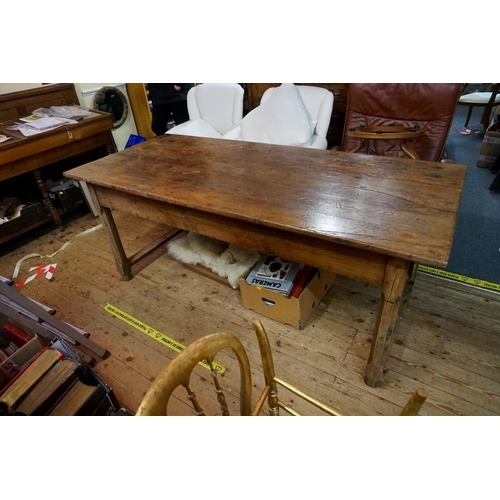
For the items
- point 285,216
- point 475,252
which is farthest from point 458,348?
point 285,216

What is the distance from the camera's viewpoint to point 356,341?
5.22ft

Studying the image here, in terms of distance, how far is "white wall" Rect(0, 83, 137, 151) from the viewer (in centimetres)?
248

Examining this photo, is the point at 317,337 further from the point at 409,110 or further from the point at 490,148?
the point at 490,148

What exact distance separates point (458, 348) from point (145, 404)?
4.83ft

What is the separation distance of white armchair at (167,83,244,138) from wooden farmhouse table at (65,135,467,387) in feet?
3.06

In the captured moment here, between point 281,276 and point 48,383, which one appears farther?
point 281,276

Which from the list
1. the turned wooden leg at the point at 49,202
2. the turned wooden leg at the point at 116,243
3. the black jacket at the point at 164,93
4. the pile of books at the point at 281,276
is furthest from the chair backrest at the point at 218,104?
the pile of books at the point at 281,276

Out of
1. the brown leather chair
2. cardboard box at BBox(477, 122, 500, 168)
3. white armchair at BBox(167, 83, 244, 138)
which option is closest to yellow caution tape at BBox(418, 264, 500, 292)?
the brown leather chair

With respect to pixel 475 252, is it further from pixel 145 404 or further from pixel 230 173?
pixel 145 404

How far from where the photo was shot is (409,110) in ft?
7.20

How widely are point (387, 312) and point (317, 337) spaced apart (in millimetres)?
555

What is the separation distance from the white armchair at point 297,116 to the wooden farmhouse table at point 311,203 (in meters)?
0.64

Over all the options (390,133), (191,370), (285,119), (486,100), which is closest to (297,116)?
(285,119)

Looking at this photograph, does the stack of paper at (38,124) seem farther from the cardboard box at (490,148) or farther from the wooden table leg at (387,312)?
the cardboard box at (490,148)
